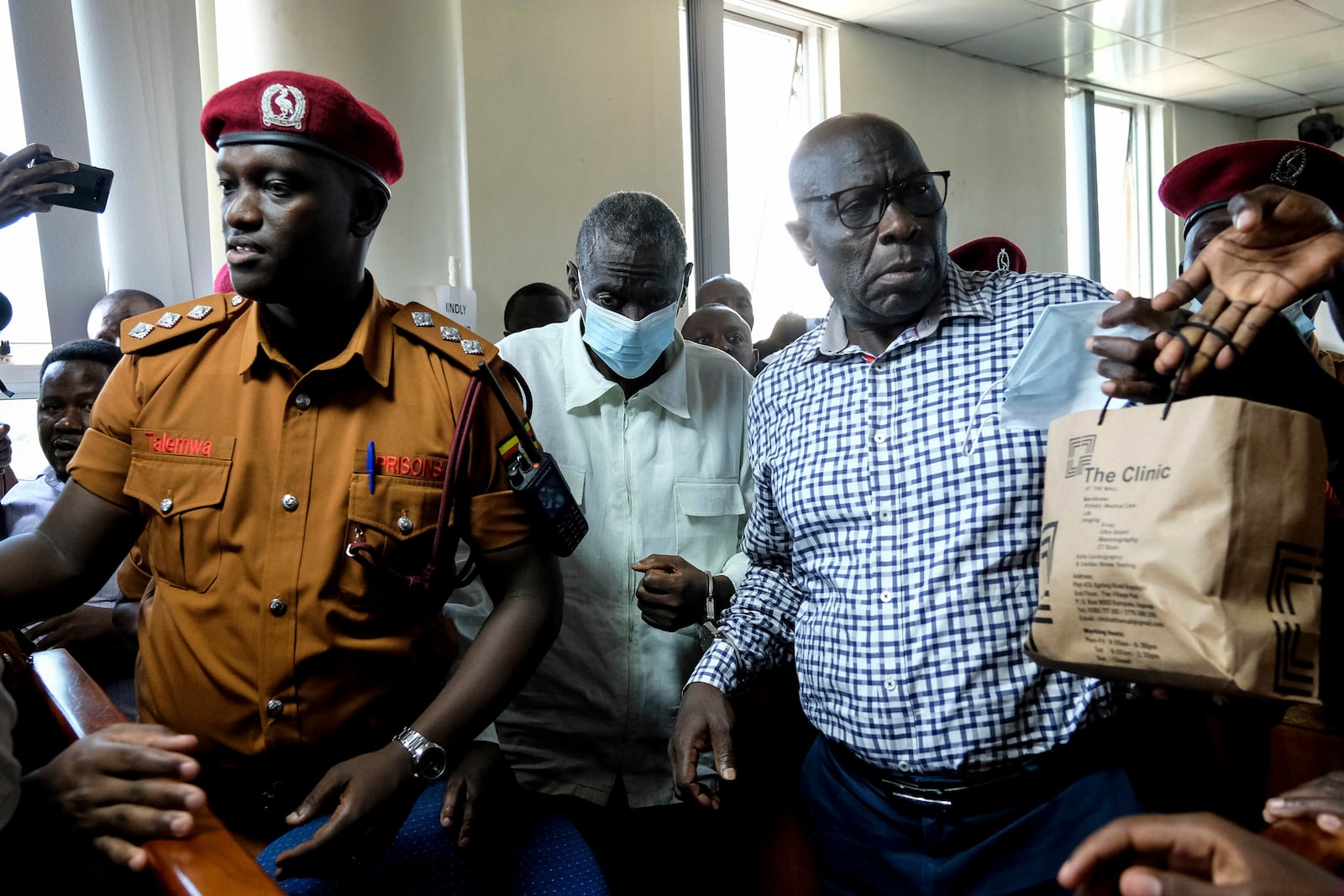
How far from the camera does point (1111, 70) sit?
787 cm

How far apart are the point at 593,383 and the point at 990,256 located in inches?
60.5

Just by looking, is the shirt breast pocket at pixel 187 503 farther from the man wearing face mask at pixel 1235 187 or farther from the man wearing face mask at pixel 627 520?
the man wearing face mask at pixel 1235 187

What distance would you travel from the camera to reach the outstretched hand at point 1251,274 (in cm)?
97

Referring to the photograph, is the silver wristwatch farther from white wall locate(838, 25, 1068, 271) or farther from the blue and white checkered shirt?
→ white wall locate(838, 25, 1068, 271)

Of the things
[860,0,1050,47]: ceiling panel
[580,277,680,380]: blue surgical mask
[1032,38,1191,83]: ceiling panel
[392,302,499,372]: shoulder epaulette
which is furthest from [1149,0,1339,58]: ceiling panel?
[392,302,499,372]: shoulder epaulette

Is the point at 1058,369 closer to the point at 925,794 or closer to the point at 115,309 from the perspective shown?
the point at 925,794

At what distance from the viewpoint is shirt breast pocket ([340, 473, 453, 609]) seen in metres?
1.32

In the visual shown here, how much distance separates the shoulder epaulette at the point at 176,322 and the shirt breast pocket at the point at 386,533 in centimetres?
36

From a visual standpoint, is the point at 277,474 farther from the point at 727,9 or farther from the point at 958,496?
the point at 727,9

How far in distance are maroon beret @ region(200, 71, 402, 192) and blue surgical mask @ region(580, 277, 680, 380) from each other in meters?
0.66

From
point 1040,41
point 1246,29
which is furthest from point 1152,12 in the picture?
point 1246,29

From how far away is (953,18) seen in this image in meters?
6.47

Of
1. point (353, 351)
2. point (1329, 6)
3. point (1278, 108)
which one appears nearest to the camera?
point (353, 351)

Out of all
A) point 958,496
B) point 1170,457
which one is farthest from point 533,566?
point 1170,457
